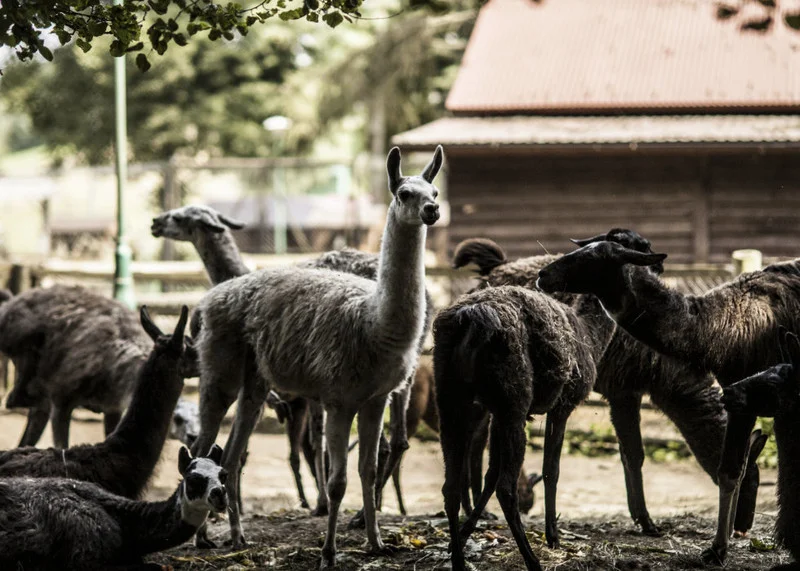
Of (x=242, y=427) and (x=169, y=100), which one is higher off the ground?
(x=169, y=100)

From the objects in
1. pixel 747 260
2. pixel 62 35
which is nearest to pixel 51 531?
pixel 62 35

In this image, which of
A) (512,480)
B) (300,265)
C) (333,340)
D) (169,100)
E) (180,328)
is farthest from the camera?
(169,100)

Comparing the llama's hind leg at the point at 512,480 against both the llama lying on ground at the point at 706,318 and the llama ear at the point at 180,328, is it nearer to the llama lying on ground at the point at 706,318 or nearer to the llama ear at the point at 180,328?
the llama lying on ground at the point at 706,318

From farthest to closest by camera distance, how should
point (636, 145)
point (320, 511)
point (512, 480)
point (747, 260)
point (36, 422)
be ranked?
point (636, 145), point (747, 260), point (36, 422), point (320, 511), point (512, 480)

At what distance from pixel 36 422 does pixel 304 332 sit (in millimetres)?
4182

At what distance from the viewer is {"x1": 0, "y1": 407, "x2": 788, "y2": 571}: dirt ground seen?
618 centimetres

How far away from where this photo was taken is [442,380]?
19.1 ft

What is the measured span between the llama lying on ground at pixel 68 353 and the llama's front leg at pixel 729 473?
4.74m

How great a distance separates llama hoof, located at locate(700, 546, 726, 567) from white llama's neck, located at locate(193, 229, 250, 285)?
4.13 metres

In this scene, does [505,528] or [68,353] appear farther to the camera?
[68,353]

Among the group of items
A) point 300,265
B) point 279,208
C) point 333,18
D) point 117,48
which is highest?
point 279,208

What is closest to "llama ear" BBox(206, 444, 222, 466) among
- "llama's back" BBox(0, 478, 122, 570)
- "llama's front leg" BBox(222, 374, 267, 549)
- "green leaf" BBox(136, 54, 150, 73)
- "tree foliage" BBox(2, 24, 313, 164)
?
"llama's back" BBox(0, 478, 122, 570)

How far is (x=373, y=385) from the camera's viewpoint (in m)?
6.30

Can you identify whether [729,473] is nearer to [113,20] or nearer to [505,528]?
[505,528]
